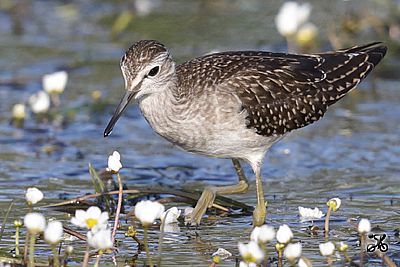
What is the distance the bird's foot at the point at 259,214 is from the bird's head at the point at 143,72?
137 centimetres

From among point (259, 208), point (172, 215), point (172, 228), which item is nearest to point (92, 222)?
point (172, 215)

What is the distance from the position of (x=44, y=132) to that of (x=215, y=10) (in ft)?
19.8

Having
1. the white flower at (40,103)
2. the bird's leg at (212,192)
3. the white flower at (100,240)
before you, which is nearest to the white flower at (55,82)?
the white flower at (40,103)

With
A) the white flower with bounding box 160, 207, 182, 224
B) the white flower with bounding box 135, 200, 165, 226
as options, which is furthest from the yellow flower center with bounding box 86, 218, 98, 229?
the white flower with bounding box 160, 207, 182, 224

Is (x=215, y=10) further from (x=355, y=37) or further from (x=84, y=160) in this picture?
(x=84, y=160)

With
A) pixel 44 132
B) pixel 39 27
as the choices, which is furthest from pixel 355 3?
pixel 44 132

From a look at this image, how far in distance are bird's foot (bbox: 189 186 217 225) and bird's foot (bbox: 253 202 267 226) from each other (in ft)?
1.46

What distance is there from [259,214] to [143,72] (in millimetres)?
1617

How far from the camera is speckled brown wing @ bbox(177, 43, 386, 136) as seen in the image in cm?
1011

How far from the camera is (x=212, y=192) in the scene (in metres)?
10.1

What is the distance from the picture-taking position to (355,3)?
17.9 metres

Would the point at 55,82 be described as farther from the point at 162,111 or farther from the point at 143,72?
the point at 143,72

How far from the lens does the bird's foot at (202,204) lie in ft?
31.7

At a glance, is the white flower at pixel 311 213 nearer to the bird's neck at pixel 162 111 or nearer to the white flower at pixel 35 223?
the bird's neck at pixel 162 111
